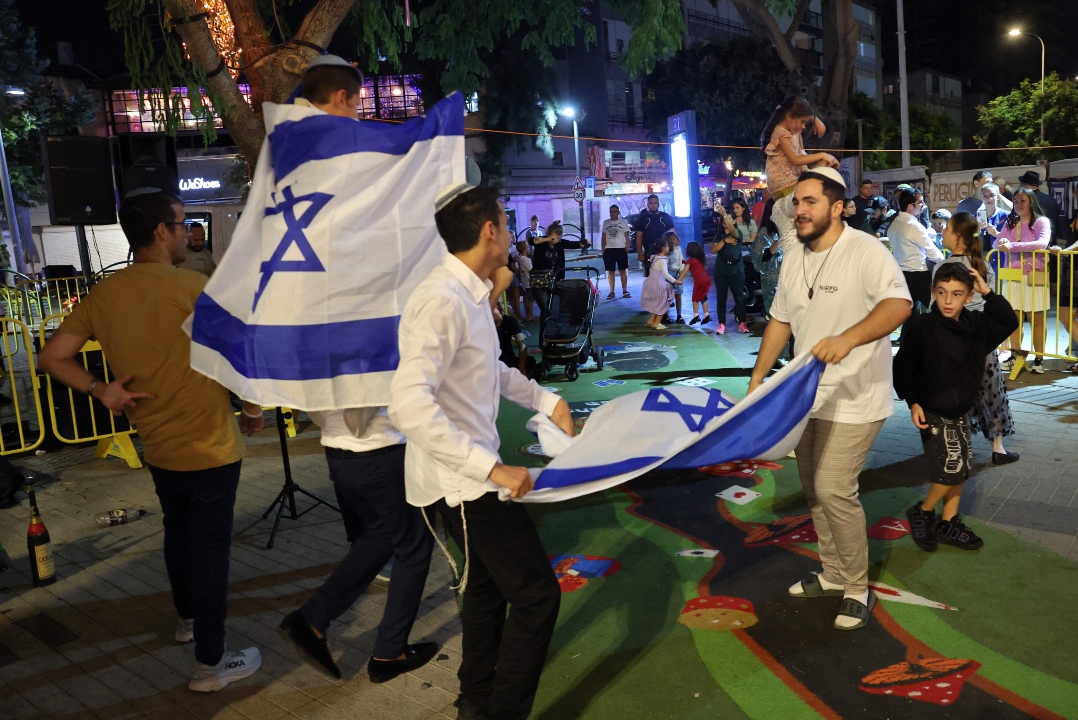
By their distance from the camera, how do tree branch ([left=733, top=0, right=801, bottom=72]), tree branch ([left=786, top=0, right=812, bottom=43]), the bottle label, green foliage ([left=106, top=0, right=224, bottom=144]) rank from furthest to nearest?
tree branch ([left=733, top=0, right=801, bottom=72]) < tree branch ([left=786, top=0, right=812, bottom=43]) < green foliage ([left=106, top=0, right=224, bottom=144]) < the bottle label

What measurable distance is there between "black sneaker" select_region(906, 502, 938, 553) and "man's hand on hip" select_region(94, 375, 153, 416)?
4.17m

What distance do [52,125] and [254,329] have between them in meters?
32.1

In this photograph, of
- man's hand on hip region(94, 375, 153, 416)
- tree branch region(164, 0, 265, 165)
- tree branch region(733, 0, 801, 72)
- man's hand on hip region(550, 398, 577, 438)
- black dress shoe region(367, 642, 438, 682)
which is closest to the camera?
man's hand on hip region(550, 398, 577, 438)

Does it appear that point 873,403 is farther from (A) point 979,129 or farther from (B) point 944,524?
(A) point 979,129

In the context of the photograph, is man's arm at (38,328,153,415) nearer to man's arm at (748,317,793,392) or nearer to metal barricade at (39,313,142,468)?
man's arm at (748,317,793,392)

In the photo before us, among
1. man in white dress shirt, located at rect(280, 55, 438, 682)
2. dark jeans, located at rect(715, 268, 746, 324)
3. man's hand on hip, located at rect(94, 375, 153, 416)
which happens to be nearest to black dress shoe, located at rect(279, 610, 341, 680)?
man in white dress shirt, located at rect(280, 55, 438, 682)

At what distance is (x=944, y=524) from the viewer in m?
4.98

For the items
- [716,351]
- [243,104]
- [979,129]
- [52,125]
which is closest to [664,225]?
[716,351]

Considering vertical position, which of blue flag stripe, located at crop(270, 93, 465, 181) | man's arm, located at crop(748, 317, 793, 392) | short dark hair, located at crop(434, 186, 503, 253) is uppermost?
blue flag stripe, located at crop(270, 93, 465, 181)

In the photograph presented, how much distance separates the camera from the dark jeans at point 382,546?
372cm

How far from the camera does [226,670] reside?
13.0ft

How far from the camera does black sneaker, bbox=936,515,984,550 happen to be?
4.87m

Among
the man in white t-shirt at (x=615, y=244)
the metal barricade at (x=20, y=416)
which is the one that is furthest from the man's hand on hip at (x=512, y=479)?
the man in white t-shirt at (x=615, y=244)

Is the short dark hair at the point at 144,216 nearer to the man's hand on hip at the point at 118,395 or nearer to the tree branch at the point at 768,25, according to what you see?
the man's hand on hip at the point at 118,395
